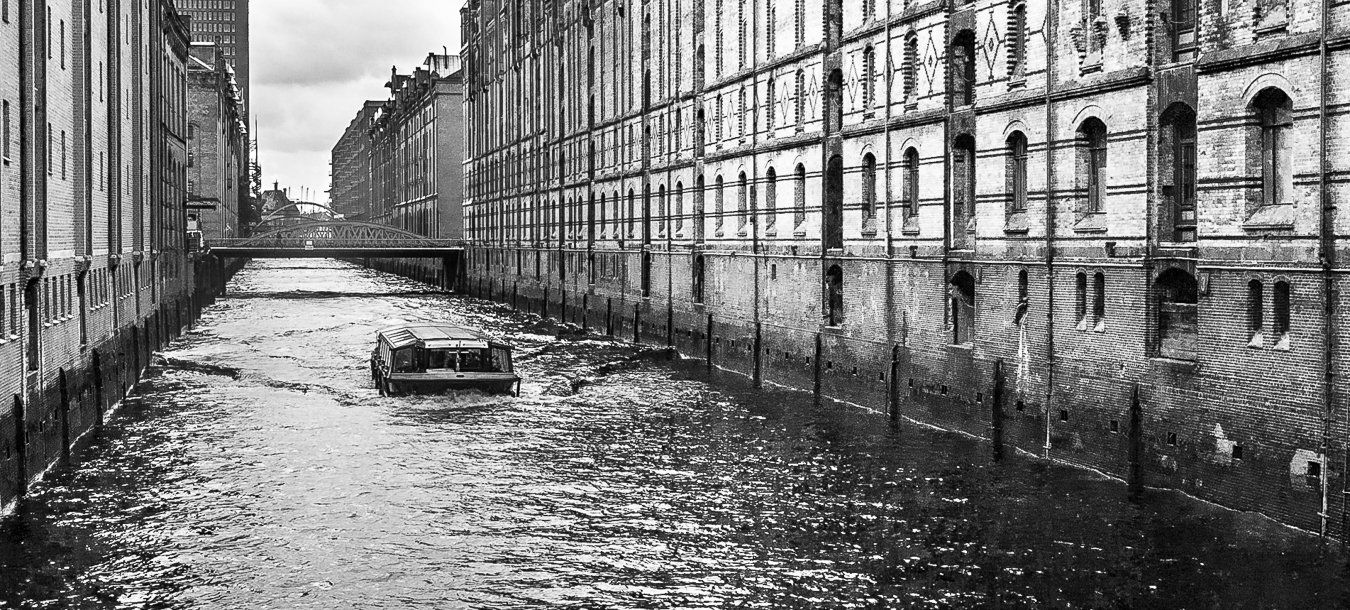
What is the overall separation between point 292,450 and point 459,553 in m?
9.12

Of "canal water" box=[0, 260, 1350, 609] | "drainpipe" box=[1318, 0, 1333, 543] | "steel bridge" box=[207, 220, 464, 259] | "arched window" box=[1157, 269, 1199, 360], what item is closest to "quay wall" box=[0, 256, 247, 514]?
"canal water" box=[0, 260, 1350, 609]

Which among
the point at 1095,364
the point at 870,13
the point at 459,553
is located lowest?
the point at 459,553

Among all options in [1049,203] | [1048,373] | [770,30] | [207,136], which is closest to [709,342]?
[770,30]

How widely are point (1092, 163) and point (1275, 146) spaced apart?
4.57m

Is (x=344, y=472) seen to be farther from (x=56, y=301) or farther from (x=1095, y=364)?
(x=1095, y=364)

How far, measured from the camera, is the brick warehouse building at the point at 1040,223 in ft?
63.5

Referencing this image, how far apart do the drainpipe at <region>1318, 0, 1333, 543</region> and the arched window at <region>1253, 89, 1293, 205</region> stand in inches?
37.1

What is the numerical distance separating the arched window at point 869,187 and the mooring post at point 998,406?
7697 mm

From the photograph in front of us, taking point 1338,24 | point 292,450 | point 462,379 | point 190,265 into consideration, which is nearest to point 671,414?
point 462,379

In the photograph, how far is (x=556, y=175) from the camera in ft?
233

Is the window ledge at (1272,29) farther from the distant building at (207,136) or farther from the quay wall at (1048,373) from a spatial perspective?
the distant building at (207,136)

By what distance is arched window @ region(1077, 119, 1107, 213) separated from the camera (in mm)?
24359

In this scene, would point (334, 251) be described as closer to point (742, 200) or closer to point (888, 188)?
point (742, 200)

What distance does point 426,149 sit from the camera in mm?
120438
